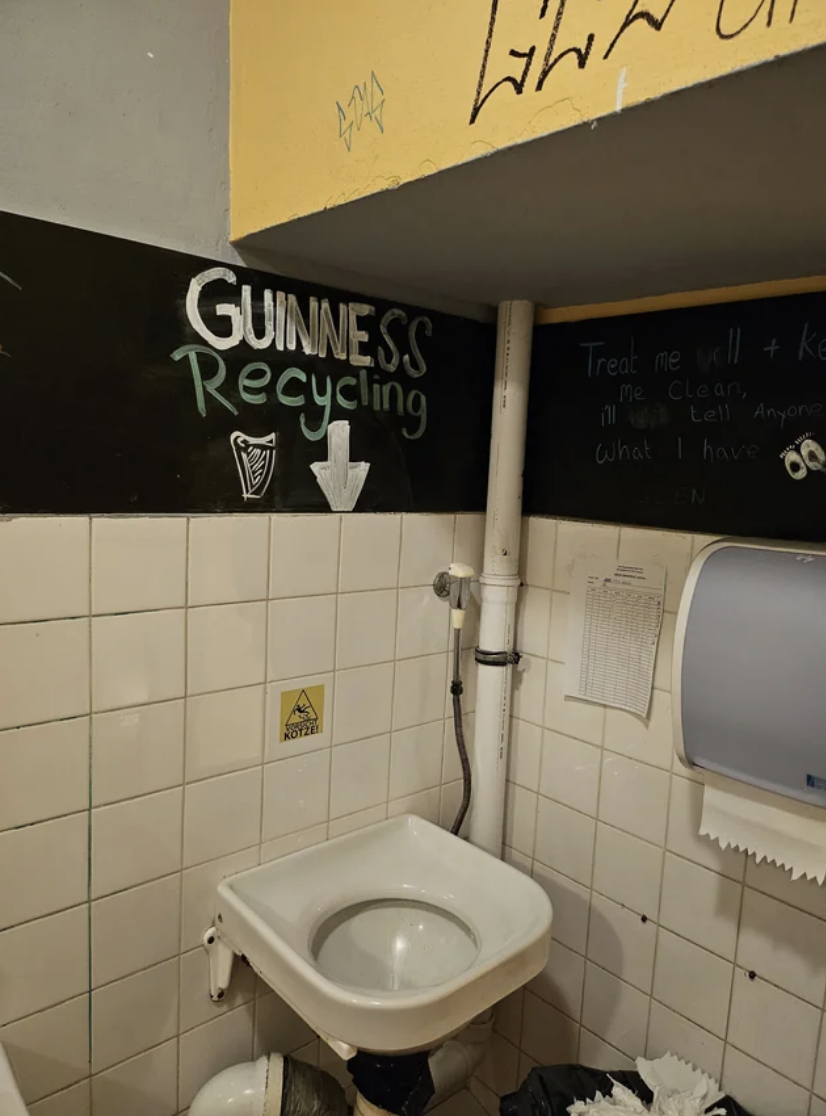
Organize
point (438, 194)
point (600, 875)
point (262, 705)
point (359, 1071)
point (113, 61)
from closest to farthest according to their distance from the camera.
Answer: point (438, 194) < point (113, 61) < point (359, 1071) < point (262, 705) < point (600, 875)

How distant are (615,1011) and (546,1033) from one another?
212 millimetres

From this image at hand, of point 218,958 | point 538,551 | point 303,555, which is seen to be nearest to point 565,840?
point 538,551

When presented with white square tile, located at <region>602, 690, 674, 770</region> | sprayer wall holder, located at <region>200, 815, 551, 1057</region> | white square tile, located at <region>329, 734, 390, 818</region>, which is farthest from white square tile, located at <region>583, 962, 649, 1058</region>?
white square tile, located at <region>329, 734, 390, 818</region>

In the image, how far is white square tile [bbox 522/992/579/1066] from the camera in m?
1.58

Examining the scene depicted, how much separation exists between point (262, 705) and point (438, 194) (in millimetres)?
867

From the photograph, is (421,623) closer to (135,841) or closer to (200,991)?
(135,841)

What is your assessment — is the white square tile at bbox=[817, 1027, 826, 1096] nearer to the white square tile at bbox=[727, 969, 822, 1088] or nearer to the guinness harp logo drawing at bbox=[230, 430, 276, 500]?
the white square tile at bbox=[727, 969, 822, 1088]

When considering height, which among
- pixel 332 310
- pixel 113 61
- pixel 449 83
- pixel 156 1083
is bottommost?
pixel 156 1083

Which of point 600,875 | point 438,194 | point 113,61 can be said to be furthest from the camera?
point 600,875

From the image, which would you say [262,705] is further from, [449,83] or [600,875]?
[449,83]

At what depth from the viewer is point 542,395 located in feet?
5.21

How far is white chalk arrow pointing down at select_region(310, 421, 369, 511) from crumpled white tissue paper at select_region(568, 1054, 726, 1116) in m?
1.15

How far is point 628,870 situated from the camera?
1474 millimetres

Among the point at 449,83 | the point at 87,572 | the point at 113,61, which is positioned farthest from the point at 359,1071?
the point at 113,61
